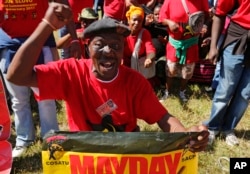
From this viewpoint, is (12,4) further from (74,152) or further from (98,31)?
(74,152)

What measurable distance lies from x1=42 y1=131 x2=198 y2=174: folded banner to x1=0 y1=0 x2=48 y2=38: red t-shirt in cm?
178

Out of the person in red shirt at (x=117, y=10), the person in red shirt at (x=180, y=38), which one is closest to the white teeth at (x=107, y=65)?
the person in red shirt at (x=180, y=38)

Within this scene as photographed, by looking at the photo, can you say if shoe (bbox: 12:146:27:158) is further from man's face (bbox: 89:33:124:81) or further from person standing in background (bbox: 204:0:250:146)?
man's face (bbox: 89:33:124:81)

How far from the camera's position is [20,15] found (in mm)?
3688

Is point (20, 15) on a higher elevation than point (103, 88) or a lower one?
higher

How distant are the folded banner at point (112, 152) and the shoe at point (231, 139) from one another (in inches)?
87.6

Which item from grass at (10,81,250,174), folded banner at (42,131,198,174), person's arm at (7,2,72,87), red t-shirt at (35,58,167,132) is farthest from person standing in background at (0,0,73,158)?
folded banner at (42,131,198,174)

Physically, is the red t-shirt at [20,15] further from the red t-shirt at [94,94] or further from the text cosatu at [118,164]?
the text cosatu at [118,164]

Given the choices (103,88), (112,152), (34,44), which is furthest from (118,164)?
(34,44)

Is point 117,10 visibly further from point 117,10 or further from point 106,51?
point 106,51

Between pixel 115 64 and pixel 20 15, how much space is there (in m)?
1.64

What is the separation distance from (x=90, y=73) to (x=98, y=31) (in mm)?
274

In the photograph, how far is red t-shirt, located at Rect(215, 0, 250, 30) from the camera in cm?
375

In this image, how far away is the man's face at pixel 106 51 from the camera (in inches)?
91.7
